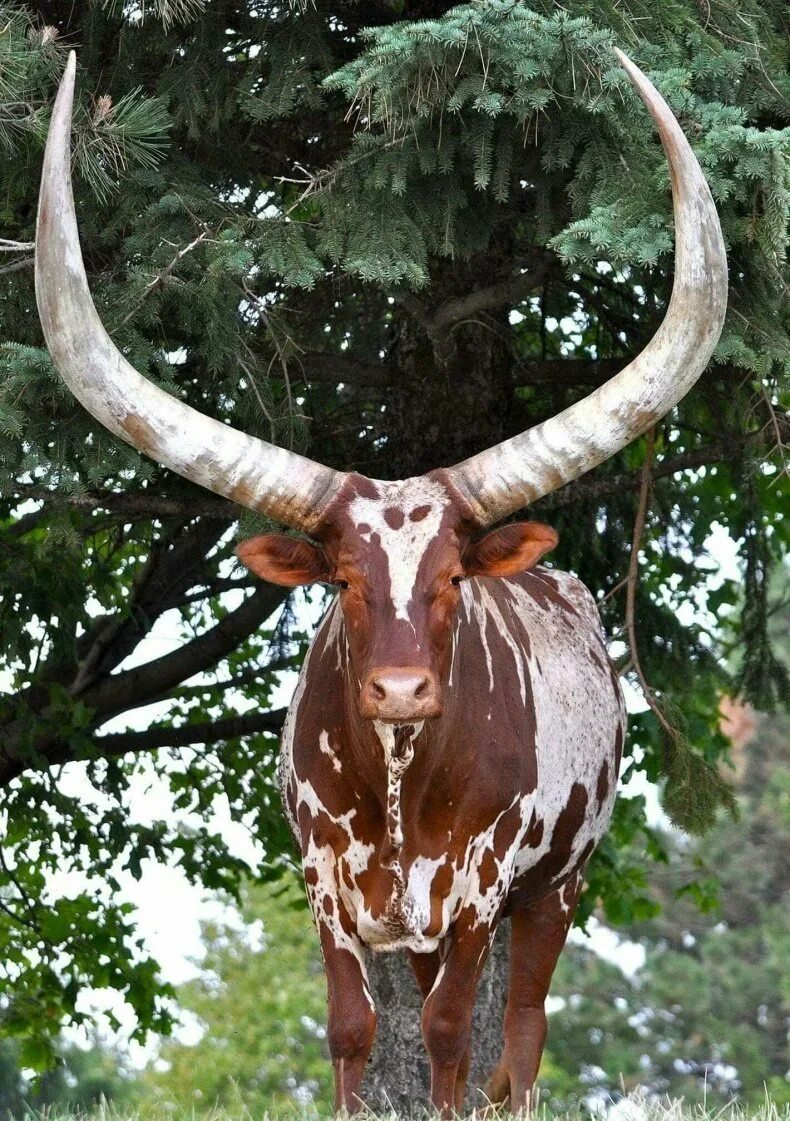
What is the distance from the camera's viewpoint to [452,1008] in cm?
673

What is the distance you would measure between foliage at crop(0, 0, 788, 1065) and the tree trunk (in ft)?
5.31

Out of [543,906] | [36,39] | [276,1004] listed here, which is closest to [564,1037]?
[276,1004]

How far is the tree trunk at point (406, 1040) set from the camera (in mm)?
9055

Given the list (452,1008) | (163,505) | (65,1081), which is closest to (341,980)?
(452,1008)

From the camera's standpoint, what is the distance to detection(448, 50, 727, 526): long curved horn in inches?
252

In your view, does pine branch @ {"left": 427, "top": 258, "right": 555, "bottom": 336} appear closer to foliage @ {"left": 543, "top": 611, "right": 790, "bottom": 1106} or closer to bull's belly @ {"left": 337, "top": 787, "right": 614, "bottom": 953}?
bull's belly @ {"left": 337, "top": 787, "right": 614, "bottom": 953}

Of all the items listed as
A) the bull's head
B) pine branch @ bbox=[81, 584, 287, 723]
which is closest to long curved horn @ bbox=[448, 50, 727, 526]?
the bull's head

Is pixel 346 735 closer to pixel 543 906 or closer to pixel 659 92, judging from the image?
pixel 543 906

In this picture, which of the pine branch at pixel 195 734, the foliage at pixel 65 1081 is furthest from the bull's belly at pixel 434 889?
the foliage at pixel 65 1081

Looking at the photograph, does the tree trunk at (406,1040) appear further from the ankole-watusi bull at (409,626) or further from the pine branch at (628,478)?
the pine branch at (628,478)

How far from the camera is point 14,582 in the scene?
9844 millimetres

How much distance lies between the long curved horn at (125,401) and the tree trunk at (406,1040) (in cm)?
359

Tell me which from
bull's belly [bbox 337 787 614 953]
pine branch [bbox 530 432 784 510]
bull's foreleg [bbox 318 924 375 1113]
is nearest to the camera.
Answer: bull's foreleg [bbox 318 924 375 1113]

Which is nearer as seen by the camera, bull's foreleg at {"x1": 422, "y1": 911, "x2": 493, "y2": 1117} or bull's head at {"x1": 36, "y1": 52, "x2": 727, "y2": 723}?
bull's head at {"x1": 36, "y1": 52, "x2": 727, "y2": 723}
